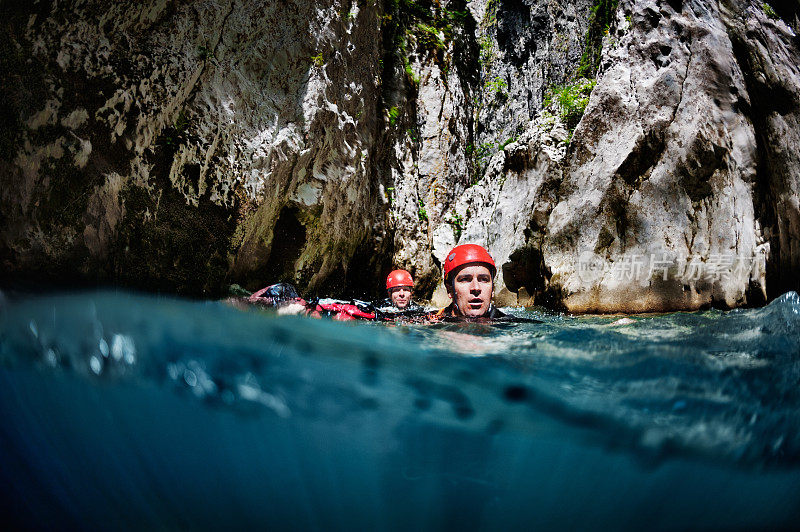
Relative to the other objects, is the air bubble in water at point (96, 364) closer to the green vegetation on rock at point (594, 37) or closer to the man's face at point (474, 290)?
the man's face at point (474, 290)

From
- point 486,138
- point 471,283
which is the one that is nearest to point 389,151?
point 486,138

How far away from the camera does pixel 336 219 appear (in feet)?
22.3

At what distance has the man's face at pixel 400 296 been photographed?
23.2 feet

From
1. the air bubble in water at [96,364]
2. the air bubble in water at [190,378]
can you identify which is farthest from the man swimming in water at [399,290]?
the air bubble in water at [96,364]

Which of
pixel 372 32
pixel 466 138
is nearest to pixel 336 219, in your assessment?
pixel 372 32

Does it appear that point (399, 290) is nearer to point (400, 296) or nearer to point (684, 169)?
point (400, 296)

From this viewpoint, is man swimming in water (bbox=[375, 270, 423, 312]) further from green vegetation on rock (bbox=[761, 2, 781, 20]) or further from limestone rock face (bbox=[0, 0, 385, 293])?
green vegetation on rock (bbox=[761, 2, 781, 20])

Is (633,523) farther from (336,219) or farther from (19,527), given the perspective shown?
(336,219)

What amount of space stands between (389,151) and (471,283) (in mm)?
5111

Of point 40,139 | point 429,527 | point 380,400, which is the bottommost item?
point 429,527

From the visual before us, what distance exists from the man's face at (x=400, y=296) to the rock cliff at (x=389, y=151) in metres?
1.04

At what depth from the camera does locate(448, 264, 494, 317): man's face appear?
4.69 metres

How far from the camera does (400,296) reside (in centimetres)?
706

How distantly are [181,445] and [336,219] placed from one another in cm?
484
